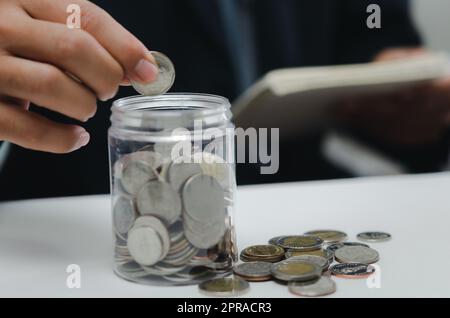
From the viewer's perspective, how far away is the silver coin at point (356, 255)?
0.70 metres

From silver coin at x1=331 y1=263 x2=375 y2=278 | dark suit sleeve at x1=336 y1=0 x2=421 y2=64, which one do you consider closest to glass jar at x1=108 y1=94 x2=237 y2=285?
silver coin at x1=331 y1=263 x2=375 y2=278

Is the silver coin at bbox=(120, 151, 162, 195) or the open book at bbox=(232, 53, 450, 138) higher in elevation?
the open book at bbox=(232, 53, 450, 138)

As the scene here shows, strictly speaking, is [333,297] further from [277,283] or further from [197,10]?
[197,10]

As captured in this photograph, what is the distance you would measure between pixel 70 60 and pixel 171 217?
0.60 ft

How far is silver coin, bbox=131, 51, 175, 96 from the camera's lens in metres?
0.68

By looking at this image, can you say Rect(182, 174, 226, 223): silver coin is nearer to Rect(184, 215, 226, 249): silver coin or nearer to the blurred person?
Rect(184, 215, 226, 249): silver coin

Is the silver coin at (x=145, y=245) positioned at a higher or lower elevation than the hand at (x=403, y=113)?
lower

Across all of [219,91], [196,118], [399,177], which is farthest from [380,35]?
[196,118]

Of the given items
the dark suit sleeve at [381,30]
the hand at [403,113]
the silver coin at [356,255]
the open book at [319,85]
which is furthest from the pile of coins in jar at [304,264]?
the dark suit sleeve at [381,30]

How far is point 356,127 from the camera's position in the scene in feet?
5.00

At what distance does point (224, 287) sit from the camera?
63cm

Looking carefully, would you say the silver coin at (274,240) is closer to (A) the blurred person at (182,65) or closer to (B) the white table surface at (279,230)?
(B) the white table surface at (279,230)

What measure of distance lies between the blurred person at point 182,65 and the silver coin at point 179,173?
0.09m

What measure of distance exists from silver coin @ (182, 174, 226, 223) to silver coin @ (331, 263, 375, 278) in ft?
0.44
